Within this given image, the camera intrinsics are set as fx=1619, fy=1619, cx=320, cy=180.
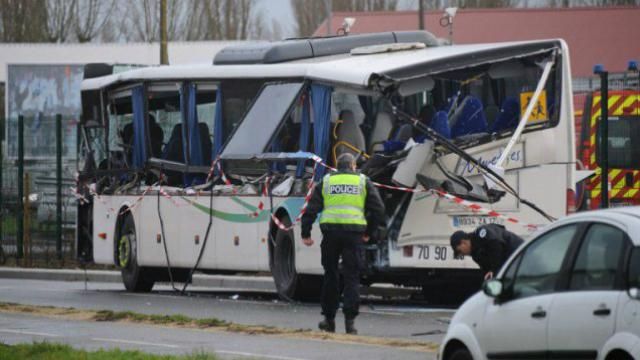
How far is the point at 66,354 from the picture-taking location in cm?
1224

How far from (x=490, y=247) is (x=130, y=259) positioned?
11267mm

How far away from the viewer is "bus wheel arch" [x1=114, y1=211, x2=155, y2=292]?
74.7 feet

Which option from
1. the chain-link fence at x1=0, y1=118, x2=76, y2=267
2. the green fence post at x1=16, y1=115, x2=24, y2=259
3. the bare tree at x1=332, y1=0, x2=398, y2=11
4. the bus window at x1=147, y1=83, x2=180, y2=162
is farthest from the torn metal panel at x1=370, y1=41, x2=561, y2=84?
the bare tree at x1=332, y1=0, x2=398, y2=11

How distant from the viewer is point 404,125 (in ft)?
61.1

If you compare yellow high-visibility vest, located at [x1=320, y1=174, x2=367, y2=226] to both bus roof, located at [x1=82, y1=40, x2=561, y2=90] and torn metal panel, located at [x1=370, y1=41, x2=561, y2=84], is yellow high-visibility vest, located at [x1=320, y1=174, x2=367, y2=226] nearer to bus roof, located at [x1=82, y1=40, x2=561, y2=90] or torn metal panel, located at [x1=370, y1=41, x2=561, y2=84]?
bus roof, located at [x1=82, y1=40, x2=561, y2=90]

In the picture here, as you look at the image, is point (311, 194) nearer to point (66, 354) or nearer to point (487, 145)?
point (487, 145)

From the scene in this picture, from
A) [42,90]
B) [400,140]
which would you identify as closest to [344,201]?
[400,140]

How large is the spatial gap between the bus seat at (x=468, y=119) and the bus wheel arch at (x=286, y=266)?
90.1 inches

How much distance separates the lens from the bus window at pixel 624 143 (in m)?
22.0

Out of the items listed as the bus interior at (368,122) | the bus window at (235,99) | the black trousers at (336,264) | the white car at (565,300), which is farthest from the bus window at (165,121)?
the white car at (565,300)

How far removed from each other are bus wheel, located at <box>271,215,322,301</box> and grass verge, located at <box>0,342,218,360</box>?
6677mm

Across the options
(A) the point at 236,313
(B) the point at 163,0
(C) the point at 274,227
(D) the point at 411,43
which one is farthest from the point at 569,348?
(B) the point at 163,0

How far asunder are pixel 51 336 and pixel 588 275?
23.5 feet

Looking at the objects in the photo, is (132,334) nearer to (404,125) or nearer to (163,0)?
(404,125)
